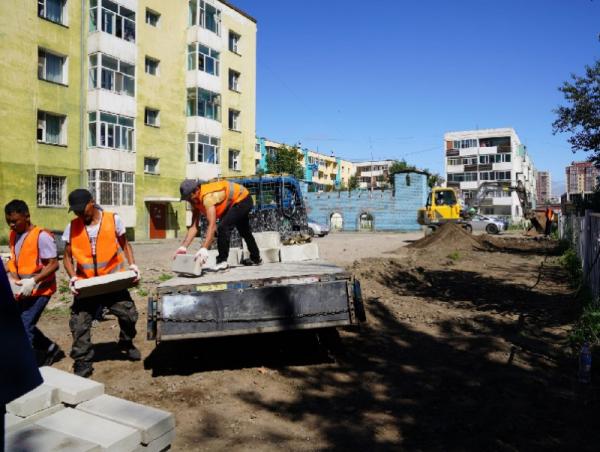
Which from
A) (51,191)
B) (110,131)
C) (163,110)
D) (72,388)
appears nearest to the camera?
(72,388)

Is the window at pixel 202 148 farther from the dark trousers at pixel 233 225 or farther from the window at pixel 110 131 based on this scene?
the dark trousers at pixel 233 225

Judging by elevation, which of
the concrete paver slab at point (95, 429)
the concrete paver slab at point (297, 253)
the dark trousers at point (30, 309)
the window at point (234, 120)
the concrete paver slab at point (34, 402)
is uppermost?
the window at point (234, 120)

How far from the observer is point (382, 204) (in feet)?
141

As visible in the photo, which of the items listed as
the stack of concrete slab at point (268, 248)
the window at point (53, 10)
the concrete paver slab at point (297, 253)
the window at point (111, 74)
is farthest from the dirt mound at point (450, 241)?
the window at point (53, 10)

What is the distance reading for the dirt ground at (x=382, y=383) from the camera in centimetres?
366

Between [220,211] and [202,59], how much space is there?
2773 centimetres

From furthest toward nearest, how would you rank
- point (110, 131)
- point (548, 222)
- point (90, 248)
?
point (548, 222) → point (110, 131) → point (90, 248)

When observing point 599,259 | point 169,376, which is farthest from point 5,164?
point 599,259

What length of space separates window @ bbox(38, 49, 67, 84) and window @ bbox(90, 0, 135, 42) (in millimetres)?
2443

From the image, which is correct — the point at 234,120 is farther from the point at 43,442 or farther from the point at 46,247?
the point at 43,442

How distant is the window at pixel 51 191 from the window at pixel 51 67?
4.62 meters

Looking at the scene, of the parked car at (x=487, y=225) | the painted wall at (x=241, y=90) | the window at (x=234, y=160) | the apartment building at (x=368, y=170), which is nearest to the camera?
the painted wall at (x=241, y=90)

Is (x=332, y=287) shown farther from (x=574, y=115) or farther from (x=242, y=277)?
(x=574, y=115)

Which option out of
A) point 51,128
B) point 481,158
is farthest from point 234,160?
point 481,158
